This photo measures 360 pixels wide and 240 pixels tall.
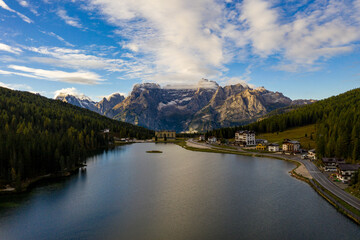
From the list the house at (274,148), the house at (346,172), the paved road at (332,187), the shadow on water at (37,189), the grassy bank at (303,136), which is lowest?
the shadow on water at (37,189)

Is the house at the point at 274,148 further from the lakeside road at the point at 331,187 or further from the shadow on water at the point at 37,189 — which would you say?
the shadow on water at the point at 37,189

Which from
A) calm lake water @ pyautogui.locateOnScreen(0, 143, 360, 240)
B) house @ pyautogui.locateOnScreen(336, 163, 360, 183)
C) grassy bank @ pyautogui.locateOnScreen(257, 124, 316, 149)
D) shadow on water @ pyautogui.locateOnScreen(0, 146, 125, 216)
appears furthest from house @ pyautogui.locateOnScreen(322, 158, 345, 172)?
shadow on water @ pyautogui.locateOnScreen(0, 146, 125, 216)

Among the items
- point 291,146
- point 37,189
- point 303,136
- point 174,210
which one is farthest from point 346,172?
point 303,136

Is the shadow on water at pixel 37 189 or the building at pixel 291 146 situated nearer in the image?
the shadow on water at pixel 37 189

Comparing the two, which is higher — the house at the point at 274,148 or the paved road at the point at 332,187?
the house at the point at 274,148

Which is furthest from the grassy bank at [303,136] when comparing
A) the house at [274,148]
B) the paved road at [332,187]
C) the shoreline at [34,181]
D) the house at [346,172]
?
the shoreline at [34,181]

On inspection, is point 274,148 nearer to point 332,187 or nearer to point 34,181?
point 332,187

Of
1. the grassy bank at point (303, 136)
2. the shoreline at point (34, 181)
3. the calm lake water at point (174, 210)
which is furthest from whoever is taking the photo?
the grassy bank at point (303, 136)

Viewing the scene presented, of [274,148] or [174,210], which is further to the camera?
[274,148]

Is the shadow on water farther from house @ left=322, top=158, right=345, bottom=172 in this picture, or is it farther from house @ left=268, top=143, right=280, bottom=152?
house @ left=268, top=143, right=280, bottom=152
